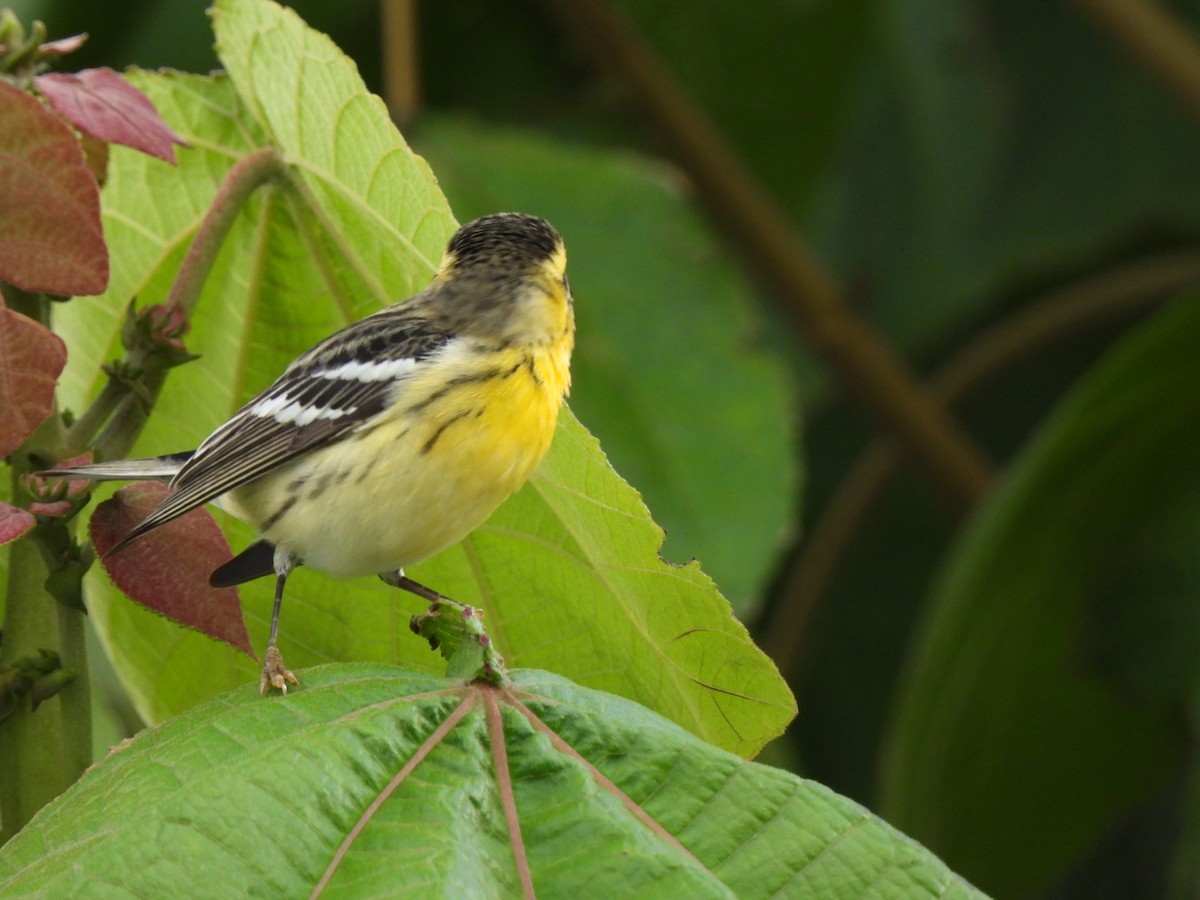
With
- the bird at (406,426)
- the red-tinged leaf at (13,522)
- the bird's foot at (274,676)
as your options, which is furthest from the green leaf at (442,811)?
the bird at (406,426)

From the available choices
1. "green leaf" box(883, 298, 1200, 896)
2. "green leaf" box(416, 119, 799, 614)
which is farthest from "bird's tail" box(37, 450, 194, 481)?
"green leaf" box(883, 298, 1200, 896)

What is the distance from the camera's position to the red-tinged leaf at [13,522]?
3.98ft

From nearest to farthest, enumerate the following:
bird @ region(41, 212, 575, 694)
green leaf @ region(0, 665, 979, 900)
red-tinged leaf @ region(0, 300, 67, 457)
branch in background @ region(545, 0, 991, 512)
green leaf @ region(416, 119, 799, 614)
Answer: green leaf @ region(0, 665, 979, 900) < red-tinged leaf @ region(0, 300, 67, 457) < bird @ region(41, 212, 575, 694) < green leaf @ region(416, 119, 799, 614) < branch in background @ region(545, 0, 991, 512)

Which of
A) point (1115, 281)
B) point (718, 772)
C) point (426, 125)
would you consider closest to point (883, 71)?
point (1115, 281)

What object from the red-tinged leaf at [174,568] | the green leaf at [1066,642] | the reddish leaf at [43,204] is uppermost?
the reddish leaf at [43,204]

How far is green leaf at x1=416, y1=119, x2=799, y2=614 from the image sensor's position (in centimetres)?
292

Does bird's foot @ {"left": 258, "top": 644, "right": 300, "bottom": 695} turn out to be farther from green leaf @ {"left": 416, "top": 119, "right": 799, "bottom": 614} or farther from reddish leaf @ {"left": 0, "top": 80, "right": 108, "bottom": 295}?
green leaf @ {"left": 416, "top": 119, "right": 799, "bottom": 614}

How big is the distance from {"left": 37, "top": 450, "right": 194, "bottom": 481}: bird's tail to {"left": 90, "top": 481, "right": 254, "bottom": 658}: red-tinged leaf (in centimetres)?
4

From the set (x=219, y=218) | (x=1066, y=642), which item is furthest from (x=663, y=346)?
(x=219, y=218)

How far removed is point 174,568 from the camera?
4.44ft

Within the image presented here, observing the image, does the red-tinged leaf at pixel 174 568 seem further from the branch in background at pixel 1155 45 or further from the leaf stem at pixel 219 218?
the branch in background at pixel 1155 45

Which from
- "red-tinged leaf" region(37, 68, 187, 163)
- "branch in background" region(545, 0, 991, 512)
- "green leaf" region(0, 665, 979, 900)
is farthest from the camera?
"branch in background" region(545, 0, 991, 512)

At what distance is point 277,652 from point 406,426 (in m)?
0.38

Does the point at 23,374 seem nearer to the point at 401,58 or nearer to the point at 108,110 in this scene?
the point at 108,110
